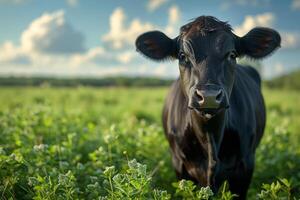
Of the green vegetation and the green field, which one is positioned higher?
the green field

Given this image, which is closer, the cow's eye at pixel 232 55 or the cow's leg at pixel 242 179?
the cow's eye at pixel 232 55

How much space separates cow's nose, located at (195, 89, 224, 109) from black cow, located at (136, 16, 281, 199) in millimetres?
100

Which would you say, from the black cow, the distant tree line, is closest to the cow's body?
the black cow

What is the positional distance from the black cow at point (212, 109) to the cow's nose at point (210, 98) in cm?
10

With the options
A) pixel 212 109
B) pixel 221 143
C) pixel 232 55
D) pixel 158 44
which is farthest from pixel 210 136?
pixel 158 44

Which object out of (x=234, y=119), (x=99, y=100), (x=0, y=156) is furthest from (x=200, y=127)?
(x=99, y=100)

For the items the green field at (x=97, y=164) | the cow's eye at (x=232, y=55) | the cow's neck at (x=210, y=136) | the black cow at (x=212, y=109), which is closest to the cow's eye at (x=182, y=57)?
the black cow at (x=212, y=109)

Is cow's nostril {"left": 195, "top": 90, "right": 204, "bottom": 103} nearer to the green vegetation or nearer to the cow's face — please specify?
the cow's face

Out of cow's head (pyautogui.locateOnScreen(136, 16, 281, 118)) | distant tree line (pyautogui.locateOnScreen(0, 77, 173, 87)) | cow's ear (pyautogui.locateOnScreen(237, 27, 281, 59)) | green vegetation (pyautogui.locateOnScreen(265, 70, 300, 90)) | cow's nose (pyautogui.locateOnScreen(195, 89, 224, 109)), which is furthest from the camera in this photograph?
green vegetation (pyautogui.locateOnScreen(265, 70, 300, 90))

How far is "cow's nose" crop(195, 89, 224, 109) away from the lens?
3787 mm

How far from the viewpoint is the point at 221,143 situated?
4879mm

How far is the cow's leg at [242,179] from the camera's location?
16.6 ft

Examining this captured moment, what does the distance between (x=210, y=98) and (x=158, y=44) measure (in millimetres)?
1464

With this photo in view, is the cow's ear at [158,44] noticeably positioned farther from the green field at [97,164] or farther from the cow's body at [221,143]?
the green field at [97,164]
